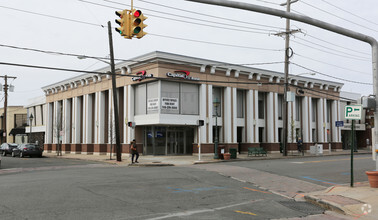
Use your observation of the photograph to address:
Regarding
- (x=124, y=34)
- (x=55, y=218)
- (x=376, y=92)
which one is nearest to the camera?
(x=55, y=218)

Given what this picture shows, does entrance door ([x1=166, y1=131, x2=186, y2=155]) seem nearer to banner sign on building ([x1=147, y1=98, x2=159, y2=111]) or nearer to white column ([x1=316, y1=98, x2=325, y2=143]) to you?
banner sign on building ([x1=147, y1=98, x2=159, y2=111])

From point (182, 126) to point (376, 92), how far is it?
886 inches

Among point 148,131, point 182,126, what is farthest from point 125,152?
point 182,126

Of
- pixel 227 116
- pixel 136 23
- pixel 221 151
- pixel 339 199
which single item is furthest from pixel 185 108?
pixel 339 199

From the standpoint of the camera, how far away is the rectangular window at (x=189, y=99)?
3322 cm

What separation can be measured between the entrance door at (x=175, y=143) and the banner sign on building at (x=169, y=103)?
10.2 feet

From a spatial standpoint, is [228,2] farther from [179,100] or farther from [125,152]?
[125,152]

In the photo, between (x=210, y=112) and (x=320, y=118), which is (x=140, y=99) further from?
(x=320, y=118)

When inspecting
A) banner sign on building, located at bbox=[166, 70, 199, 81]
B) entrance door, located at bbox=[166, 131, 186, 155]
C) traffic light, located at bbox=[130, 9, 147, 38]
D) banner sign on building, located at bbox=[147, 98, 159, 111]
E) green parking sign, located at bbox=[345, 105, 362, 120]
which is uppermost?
banner sign on building, located at bbox=[166, 70, 199, 81]

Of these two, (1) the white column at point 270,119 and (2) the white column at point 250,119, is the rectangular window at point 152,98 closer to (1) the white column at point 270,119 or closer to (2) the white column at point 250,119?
(2) the white column at point 250,119

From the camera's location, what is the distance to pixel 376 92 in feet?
44.8

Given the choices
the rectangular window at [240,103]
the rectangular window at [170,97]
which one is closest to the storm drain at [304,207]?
the rectangular window at [170,97]

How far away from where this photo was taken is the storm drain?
971 centimetres

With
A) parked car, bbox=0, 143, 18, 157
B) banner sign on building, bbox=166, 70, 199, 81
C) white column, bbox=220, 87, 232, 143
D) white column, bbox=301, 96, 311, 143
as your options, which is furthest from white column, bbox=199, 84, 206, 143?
parked car, bbox=0, 143, 18, 157
